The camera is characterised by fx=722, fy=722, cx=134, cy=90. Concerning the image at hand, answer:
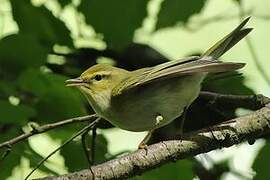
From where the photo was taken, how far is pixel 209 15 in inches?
186

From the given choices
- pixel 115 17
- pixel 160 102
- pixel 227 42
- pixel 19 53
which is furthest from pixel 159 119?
pixel 115 17

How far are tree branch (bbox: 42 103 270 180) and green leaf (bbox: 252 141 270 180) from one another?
18 cm

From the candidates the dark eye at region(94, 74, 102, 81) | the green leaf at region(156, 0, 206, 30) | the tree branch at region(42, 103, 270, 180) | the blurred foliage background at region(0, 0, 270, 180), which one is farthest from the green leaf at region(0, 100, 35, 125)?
the green leaf at region(156, 0, 206, 30)

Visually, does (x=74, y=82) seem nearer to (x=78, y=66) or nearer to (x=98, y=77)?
(x=98, y=77)

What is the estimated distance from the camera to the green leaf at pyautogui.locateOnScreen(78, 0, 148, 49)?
3414mm

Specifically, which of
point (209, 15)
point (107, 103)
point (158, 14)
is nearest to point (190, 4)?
point (158, 14)

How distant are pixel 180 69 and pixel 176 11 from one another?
1024 mm

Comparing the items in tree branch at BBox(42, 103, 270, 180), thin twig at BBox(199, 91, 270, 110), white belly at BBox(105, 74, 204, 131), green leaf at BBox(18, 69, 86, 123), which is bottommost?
tree branch at BBox(42, 103, 270, 180)

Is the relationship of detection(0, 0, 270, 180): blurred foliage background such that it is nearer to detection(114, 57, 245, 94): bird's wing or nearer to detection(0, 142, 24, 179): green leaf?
detection(0, 142, 24, 179): green leaf

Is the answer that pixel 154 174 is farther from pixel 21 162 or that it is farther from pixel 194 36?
pixel 194 36

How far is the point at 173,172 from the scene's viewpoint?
2.66 meters

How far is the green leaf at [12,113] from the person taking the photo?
2.78 m

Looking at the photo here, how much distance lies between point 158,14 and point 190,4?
0.28 meters

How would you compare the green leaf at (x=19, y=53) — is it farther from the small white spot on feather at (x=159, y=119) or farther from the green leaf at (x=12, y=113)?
the small white spot on feather at (x=159, y=119)
